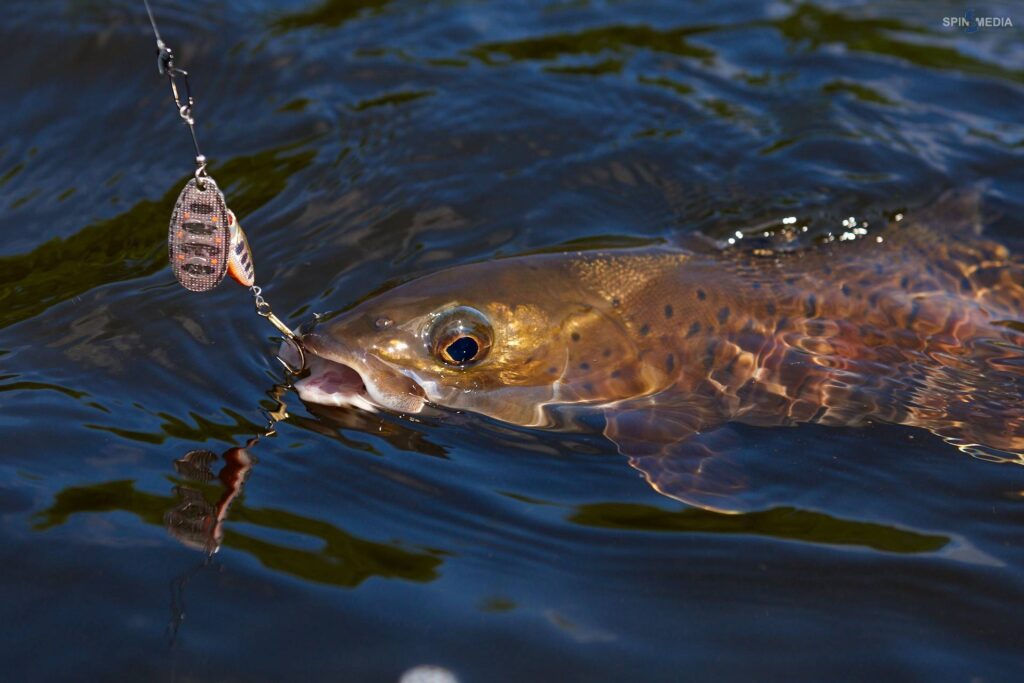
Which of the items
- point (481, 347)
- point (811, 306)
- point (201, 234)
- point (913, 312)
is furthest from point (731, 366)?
point (201, 234)

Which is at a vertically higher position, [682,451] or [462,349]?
[462,349]

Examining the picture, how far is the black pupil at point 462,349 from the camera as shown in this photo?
15.8 ft

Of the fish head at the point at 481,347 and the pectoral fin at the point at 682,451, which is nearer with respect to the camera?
the pectoral fin at the point at 682,451

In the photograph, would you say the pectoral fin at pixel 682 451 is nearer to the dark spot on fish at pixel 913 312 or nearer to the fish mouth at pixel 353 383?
the fish mouth at pixel 353 383

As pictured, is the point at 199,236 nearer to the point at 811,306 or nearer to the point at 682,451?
the point at 682,451

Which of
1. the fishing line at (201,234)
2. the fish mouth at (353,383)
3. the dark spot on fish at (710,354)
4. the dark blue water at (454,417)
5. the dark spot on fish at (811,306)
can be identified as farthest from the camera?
the dark spot on fish at (811,306)

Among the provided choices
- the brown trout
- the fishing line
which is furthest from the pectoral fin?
the fishing line

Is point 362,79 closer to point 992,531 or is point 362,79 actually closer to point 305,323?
point 305,323

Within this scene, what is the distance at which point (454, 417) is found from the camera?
4.84 meters

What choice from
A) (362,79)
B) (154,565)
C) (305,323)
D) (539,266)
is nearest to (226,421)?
(305,323)

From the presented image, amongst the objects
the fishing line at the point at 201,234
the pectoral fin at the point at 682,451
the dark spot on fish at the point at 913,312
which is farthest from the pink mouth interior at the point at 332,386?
the dark spot on fish at the point at 913,312

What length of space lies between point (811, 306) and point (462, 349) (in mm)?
1700

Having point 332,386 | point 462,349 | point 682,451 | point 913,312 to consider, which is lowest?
point 682,451

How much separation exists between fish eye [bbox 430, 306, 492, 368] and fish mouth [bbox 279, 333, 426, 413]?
18cm
